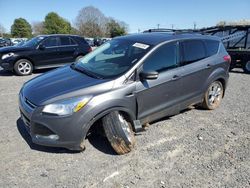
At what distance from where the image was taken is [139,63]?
4.16 meters

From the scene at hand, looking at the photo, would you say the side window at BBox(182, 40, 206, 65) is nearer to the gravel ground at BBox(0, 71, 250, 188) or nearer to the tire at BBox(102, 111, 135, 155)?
the gravel ground at BBox(0, 71, 250, 188)

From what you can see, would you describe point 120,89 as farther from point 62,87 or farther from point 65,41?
point 65,41

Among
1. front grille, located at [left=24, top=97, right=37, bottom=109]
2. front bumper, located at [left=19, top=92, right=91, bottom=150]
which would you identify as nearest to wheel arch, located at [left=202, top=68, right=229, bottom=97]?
front bumper, located at [left=19, top=92, right=91, bottom=150]

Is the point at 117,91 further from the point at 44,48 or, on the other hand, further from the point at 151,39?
the point at 44,48

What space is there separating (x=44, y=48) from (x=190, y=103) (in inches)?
301

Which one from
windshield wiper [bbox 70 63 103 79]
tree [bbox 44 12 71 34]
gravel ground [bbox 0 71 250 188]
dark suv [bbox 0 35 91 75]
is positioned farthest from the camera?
Result: tree [bbox 44 12 71 34]

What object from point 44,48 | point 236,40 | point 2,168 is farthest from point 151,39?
point 236,40

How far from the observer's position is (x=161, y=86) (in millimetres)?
4430

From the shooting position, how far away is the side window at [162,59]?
4.30 meters

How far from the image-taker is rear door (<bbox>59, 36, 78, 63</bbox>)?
11.6 meters

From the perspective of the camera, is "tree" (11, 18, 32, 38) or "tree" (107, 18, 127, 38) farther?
"tree" (11, 18, 32, 38)

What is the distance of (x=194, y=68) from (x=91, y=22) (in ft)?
207

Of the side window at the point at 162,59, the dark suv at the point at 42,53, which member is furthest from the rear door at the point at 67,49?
the side window at the point at 162,59

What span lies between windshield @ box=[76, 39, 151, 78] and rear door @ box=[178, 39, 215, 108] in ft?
3.07
